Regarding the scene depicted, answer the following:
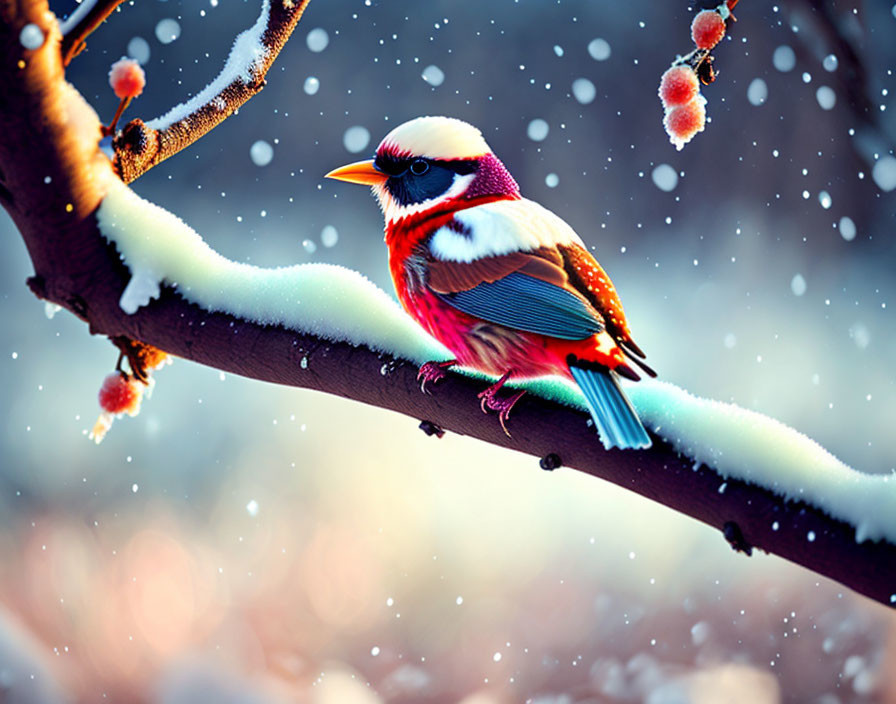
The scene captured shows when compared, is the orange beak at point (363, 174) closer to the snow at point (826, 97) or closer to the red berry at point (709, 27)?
the red berry at point (709, 27)

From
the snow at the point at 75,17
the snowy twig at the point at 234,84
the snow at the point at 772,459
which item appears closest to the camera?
the snow at the point at 772,459

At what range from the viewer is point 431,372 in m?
0.60

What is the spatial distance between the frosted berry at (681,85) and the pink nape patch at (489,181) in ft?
Result: 0.46

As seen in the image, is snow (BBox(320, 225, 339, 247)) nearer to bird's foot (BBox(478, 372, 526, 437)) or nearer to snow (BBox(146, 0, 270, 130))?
snow (BBox(146, 0, 270, 130))

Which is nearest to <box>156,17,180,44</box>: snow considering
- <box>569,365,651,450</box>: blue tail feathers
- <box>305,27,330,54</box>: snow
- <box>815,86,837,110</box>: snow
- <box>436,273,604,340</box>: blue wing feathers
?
<box>305,27,330,54</box>: snow

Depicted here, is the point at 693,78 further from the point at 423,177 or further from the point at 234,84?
the point at 234,84

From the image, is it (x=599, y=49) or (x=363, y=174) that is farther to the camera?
(x=599, y=49)

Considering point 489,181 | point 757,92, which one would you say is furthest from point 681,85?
point 757,92

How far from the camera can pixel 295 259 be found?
2.86ft

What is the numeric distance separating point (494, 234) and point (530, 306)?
7cm

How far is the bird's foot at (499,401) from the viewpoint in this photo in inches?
22.6

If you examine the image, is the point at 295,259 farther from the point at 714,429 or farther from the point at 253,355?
the point at 714,429

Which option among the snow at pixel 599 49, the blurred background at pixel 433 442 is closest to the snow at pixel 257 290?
the blurred background at pixel 433 442

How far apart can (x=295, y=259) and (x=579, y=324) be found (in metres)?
0.40
